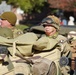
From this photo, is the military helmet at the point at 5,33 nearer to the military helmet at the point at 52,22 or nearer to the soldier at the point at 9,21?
the military helmet at the point at 52,22

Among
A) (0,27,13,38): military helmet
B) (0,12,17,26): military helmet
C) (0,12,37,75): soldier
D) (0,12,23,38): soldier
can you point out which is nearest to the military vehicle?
(0,12,37,75): soldier

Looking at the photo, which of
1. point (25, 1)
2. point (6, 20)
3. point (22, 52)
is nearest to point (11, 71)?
point (22, 52)

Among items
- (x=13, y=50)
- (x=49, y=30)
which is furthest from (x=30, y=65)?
(x=49, y=30)

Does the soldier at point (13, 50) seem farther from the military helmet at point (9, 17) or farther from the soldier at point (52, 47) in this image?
the military helmet at point (9, 17)

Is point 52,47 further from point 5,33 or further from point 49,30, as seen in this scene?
point 49,30

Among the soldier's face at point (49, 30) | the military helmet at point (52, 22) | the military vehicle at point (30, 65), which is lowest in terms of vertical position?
the military vehicle at point (30, 65)

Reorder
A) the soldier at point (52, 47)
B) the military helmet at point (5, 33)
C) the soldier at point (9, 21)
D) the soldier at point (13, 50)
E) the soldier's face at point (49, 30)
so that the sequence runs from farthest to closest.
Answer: the soldier at point (9, 21) → the soldier's face at point (49, 30) → the military helmet at point (5, 33) → the soldier at point (52, 47) → the soldier at point (13, 50)

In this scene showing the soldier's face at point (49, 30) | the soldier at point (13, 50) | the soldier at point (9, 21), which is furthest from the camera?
the soldier at point (9, 21)

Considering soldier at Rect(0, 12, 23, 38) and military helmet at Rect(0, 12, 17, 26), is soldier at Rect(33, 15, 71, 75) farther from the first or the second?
military helmet at Rect(0, 12, 17, 26)

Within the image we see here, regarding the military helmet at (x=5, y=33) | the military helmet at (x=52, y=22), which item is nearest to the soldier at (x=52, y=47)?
the military helmet at (x=52, y=22)

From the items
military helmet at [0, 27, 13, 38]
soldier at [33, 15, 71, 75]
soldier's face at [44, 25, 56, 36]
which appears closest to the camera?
soldier at [33, 15, 71, 75]

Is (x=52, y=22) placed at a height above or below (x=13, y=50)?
above

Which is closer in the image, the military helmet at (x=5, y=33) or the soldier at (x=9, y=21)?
the military helmet at (x=5, y=33)

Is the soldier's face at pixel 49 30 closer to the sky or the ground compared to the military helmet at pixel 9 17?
closer to the ground
